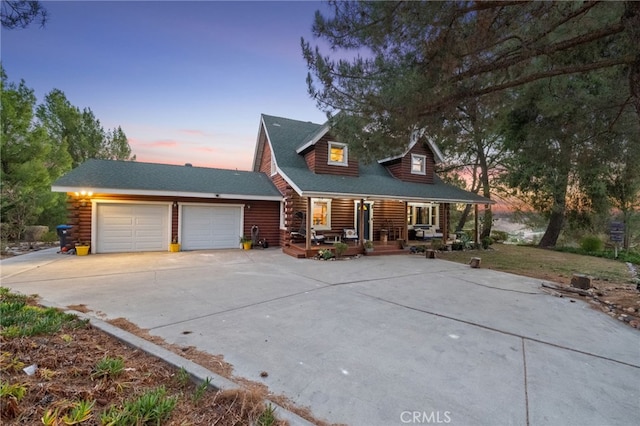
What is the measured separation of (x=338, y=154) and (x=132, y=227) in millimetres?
9106

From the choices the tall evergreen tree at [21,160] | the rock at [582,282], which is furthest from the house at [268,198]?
the rock at [582,282]

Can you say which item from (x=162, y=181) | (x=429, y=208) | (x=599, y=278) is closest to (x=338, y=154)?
(x=429, y=208)

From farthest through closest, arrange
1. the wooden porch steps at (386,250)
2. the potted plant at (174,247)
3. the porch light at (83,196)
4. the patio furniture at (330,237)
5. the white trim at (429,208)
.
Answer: the white trim at (429,208), the patio furniture at (330,237), the wooden porch steps at (386,250), the potted plant at (174,247), the porch light at (83,196)

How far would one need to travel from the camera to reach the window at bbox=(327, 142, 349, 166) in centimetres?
1295

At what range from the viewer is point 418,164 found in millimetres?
15258

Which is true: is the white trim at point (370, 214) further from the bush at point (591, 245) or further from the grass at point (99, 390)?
the grass at point (99, 390)

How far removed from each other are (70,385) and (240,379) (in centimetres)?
132

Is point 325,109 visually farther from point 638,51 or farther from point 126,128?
point 126,128

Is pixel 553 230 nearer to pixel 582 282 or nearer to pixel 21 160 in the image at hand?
pixel 582 282

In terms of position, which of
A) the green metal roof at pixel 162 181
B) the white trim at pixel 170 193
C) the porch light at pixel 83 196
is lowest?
the porch light at pixel 83 196

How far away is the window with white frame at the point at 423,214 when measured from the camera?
605 inches

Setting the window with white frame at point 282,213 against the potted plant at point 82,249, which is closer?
the potted plant at point 82,249

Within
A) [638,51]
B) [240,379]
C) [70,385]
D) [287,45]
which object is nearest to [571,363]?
[240,379]

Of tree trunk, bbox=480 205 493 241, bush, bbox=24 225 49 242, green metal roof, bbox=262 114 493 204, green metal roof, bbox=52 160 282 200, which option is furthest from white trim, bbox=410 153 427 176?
bush, bbox=24 225 49 242
